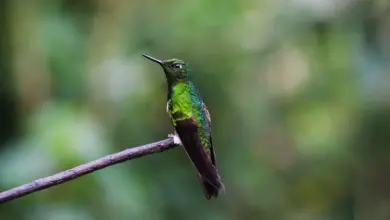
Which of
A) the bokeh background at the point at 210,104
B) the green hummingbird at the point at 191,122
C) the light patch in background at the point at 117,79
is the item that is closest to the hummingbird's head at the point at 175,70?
the green hummingbird at the point at 191,122

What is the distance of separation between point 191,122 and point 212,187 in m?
0.06

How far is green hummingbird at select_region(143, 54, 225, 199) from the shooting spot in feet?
1.37

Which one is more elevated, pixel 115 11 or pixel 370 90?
pixel 115 11

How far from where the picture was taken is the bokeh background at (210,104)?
1.74 meters

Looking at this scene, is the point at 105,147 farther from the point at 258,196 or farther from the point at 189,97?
the point at 189,97

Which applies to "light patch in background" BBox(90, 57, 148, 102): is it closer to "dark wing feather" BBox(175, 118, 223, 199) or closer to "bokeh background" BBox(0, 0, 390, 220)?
"bokeh background" BBox(0, 0, 390, 220)

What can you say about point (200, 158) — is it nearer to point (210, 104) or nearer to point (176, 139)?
point (176, 139)

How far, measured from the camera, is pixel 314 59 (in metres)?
2.29

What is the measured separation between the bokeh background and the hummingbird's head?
45.0 inches

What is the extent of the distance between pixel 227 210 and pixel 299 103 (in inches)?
19.7

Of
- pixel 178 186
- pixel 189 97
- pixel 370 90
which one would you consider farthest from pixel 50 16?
pixel 189 97

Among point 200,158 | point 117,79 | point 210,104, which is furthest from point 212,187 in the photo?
point 117,79

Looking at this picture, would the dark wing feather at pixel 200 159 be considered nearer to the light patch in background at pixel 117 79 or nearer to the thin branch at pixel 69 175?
the thin branch at pixel 69 175

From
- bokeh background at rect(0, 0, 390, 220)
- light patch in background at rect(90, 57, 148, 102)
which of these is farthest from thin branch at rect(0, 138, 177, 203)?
light patch in background at rect(90, 57, 148, 102)
